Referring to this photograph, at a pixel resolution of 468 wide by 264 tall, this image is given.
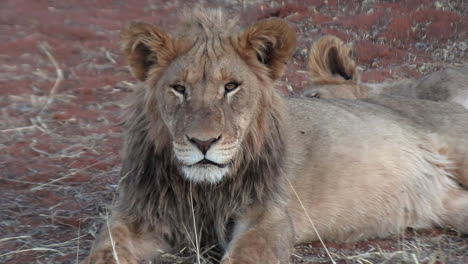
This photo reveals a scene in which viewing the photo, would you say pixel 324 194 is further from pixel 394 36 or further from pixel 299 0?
pixel 299 0

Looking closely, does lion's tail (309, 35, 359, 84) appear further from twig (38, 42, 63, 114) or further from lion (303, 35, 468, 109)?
twig (38, 42, 63, 114)

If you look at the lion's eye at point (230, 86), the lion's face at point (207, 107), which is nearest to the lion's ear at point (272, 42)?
the lion's face at point (207, 107)

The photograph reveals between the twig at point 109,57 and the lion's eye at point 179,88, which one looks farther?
the twig at point 109,57

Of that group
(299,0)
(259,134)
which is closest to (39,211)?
(259,134)

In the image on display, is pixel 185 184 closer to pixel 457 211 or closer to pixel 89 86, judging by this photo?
pixel 457 211

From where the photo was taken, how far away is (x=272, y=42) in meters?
3.62

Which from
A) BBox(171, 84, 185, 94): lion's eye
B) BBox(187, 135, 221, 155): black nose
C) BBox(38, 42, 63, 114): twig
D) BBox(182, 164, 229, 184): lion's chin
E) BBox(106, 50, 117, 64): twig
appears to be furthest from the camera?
BBox(106, 50, 117, 64): twig

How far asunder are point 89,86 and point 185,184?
473 cm

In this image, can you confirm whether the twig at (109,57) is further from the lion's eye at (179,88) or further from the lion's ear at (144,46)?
the lion's eye at (179,88)

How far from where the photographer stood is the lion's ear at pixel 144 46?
141 inches

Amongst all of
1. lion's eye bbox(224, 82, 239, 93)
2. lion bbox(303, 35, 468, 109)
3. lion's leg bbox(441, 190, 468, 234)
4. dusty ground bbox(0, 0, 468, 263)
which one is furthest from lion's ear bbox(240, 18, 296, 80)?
lion bbox(303, 35, 468, 109)

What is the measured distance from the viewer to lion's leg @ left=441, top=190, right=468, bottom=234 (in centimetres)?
451

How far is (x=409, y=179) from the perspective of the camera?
4551 mm

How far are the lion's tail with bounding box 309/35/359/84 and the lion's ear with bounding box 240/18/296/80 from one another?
300cm
